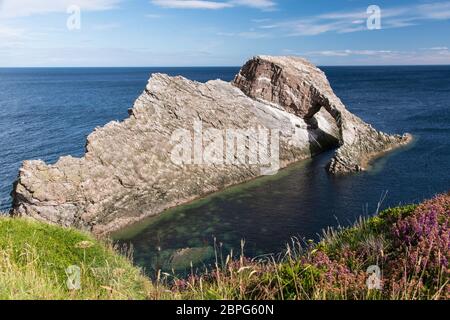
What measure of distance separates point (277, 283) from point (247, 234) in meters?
22.3

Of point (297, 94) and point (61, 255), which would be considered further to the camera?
point (297, 94)

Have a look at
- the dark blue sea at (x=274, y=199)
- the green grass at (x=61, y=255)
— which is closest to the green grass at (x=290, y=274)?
the green grass at (x=61, y=255)

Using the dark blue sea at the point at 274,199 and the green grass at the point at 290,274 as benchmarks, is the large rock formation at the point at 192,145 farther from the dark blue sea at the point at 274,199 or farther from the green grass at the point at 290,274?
the green grass at the point at 290,274

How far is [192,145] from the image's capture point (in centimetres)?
4353

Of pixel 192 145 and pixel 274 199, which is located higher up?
pixel 192 145

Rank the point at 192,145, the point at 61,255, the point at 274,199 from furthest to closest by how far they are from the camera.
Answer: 1. the point at 192,145
2. the point at 274,199
3. the point at 61,255

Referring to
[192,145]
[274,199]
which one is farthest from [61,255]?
[192,145]

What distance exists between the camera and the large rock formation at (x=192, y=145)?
110 ft

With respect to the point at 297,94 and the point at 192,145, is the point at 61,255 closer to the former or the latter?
the point at 192,145

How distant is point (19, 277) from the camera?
32.3 feet

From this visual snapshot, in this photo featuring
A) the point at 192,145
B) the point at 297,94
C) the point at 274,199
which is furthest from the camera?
the point at 297,94

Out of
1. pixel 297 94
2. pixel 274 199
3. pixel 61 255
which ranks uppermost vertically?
pixel 297 94

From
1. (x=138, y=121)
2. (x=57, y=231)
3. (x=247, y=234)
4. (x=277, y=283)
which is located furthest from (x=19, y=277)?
(x=138, y=121)
